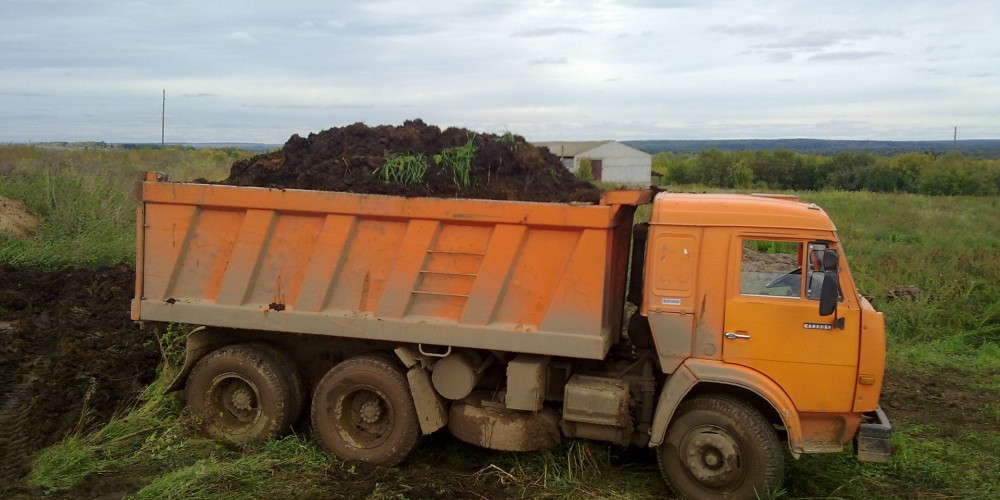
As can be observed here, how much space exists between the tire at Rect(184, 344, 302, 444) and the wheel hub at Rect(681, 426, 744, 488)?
127 inches

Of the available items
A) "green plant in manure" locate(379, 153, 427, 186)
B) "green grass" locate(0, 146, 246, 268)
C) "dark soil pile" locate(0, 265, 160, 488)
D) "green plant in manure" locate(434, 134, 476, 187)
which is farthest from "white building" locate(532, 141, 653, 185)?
"green plant in manure" locate(379, 153, 427, 186)

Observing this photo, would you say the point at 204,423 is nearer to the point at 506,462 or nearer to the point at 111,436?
the point at 111,436

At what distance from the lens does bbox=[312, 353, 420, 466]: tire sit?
5922mm

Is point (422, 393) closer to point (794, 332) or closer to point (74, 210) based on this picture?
point (794, 332)

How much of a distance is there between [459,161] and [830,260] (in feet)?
9.42

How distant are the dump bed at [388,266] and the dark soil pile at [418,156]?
0.30 meters

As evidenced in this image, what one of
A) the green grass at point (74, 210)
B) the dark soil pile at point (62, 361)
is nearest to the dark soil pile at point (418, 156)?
the dark soil pile at point (62, 361)

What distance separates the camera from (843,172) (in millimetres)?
53188

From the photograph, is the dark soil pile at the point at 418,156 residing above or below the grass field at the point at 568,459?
above

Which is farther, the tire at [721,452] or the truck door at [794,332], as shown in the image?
the tire at [721,452]

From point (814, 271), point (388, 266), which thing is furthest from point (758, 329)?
point (388, 266)

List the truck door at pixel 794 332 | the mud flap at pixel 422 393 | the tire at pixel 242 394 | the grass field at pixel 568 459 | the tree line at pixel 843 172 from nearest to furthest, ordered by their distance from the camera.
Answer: the truck door at pixel 794 332, the grass field at pixel 568 459, the mud flap at pixel 422 393, the tire at pixel 242 394, the tree line at pixel 843 172

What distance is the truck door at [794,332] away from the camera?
16.8 feet

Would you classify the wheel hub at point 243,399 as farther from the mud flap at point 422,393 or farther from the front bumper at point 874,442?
the front bumper at point 874,442
